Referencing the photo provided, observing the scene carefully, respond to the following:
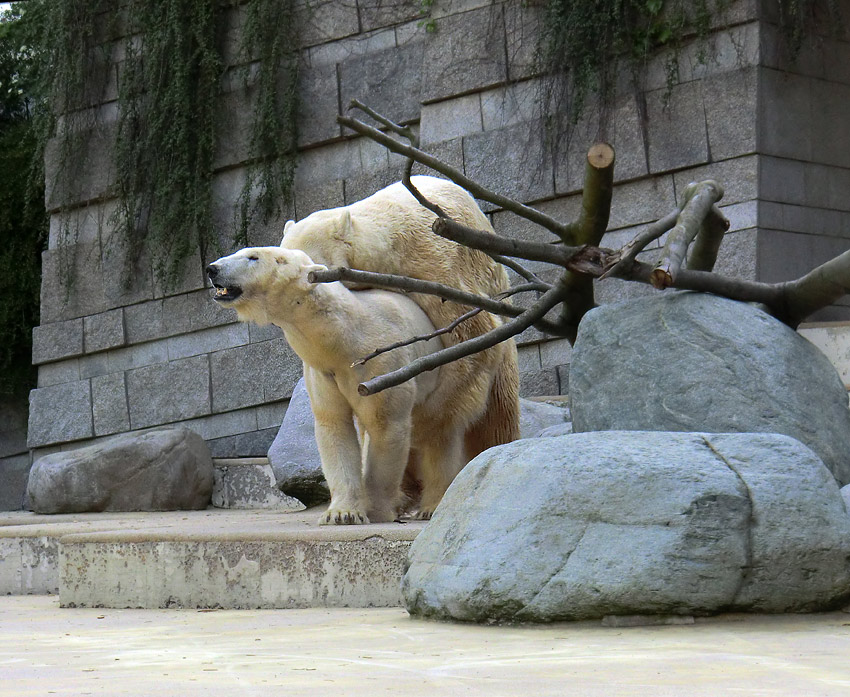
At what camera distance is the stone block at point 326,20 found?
8.89 m

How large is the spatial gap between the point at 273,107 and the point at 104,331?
238 centimetres

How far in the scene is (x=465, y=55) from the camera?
8.16 m

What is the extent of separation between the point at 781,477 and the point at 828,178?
4.77 meters

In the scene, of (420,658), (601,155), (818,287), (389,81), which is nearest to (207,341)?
(389,81)

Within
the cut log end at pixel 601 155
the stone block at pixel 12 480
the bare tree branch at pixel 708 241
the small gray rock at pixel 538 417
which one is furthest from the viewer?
the stone block at pixel 12 480

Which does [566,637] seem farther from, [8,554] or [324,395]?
[8,554]

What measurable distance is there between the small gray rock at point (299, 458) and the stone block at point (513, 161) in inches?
73.7

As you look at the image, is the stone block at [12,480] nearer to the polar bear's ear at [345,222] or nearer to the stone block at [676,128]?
the stone block at [676,128]

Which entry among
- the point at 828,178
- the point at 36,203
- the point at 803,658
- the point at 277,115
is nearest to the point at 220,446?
the point at 277,115

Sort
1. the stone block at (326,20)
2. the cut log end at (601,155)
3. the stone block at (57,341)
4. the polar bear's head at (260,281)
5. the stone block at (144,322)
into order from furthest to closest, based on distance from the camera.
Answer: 1. the stone block at (57,341)
2. the stone block at (144,322)
3. the stone block at (326,20)
4. the polar bear's head at (260,281)
5. the cut log end at (601,155)

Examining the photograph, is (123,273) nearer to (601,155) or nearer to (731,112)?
(731,112)

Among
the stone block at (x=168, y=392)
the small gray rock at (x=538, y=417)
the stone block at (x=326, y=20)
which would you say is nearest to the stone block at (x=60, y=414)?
the stone block at (x=168, y=392)

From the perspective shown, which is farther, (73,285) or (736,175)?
(73,285)

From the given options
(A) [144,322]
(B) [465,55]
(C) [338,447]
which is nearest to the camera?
(C) [338,447]
